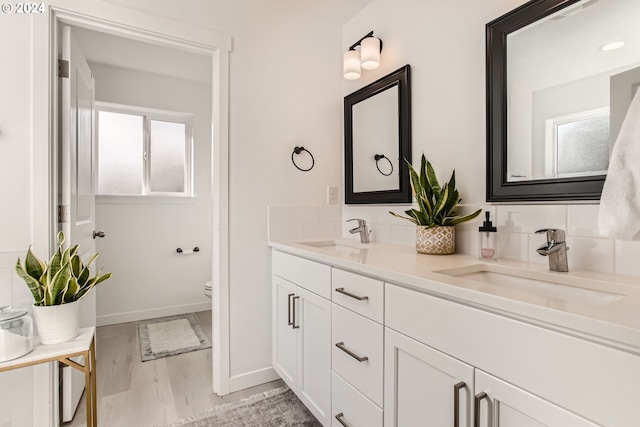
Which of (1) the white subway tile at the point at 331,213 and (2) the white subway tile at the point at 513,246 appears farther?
(1) the white subway tile at the point at 331,213

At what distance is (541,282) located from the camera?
1.02 metres

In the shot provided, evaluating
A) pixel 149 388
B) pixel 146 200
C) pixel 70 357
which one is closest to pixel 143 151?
pixel 146 200

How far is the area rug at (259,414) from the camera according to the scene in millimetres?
1591

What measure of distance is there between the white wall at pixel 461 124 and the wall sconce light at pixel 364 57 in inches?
2.7

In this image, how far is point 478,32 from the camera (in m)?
1.40

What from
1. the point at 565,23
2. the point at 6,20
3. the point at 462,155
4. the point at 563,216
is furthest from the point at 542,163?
the point at 6,20

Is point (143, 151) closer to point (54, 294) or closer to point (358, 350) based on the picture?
point (54, 294)

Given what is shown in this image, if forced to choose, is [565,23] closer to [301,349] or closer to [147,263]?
[301,349]

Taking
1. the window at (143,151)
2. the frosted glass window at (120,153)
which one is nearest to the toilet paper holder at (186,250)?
the window at (143,151)

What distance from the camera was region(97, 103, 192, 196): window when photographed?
117 inches

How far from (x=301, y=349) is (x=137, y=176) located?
2.47 meters

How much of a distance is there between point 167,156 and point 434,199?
109 inches

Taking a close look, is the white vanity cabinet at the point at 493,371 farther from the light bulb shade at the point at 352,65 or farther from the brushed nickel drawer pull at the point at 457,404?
the light bulb shade at the point at 352,65

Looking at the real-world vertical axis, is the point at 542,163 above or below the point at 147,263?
above
